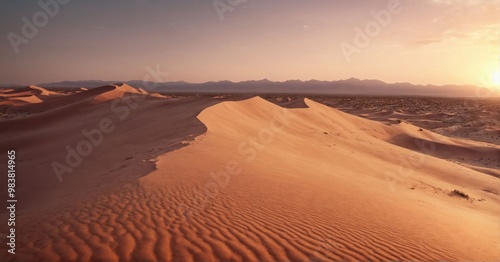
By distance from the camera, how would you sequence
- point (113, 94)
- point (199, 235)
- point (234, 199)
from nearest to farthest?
point (199, 235)
point (234, 199)
point (113, 94)

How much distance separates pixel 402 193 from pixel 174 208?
6735 millimetres

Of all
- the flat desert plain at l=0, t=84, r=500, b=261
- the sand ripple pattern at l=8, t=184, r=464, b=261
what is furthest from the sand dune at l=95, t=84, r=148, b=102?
the sand ripple pattern at l=8, t=184, r=464, b=261

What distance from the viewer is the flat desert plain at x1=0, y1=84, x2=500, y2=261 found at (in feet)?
13.1

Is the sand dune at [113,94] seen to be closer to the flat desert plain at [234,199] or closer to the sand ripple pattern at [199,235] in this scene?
the flat desert plain at [234,199]

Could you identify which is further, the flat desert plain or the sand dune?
the sand dune

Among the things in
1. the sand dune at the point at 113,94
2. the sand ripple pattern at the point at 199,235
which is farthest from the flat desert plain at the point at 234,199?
the sand dune at the point at 113,94

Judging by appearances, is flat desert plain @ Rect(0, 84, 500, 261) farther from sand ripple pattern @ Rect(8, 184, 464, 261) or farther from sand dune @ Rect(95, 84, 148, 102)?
sand dune @ Rect(95, 84, 148, 102)

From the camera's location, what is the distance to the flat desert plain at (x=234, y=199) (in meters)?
3.99

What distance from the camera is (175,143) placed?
9953 mm

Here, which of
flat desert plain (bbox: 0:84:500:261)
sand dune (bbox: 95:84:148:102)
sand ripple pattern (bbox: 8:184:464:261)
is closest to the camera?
sand ripple pattern (bbox: 8:184:464:261)

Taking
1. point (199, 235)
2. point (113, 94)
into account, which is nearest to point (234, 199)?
point (199, 235)

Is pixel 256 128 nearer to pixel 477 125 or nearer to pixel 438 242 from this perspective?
pixel 438 242

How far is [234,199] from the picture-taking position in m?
5.71

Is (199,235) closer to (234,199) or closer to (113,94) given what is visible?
(234,199)
